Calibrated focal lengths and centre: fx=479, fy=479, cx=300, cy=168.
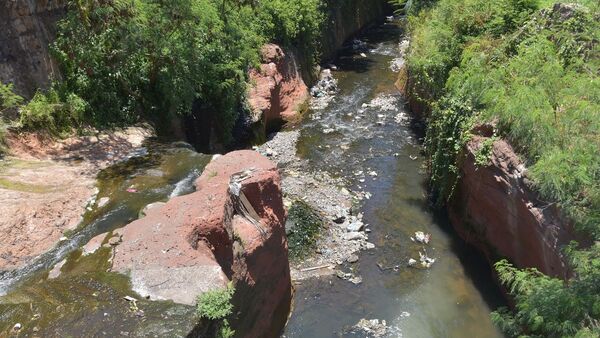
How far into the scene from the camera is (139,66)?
Result: 1235cm

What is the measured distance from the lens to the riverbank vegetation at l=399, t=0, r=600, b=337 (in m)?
6.69

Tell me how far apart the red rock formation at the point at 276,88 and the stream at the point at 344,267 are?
86cm

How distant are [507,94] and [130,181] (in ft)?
27.4

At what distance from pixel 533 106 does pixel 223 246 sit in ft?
21.5

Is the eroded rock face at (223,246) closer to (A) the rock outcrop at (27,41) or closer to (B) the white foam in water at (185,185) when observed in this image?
(B) the white foam in water at (185,185)

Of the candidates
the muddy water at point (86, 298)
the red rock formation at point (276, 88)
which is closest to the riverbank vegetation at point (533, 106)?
the red rock formation at point (276, 88)

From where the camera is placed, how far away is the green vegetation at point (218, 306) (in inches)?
249

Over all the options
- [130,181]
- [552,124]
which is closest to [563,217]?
[552,124]

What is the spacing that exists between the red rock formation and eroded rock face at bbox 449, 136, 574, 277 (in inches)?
278

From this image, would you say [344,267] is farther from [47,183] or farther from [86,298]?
[47,183]

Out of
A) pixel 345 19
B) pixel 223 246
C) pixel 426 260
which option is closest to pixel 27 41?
pixel 223 246

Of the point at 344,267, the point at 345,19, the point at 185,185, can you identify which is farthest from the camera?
the point at 345,19

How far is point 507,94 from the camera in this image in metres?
10.6

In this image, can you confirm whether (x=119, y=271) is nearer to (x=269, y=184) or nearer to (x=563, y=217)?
(x=269, y=184)
